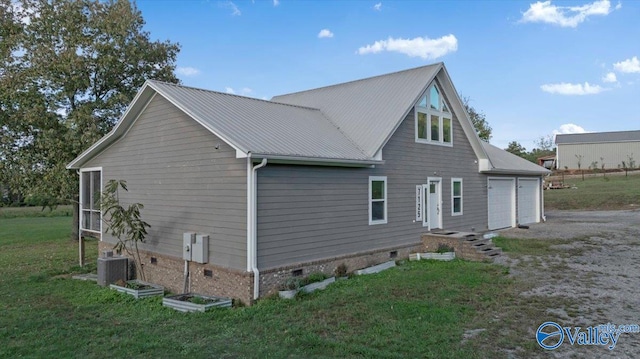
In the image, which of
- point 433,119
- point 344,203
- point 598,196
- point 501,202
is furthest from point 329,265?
point 598,196

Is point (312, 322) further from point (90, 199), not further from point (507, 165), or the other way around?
point (507, 165)

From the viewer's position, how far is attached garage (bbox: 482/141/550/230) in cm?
1812

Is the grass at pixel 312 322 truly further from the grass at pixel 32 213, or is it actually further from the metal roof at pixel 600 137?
the metal roof at pixel 600 137

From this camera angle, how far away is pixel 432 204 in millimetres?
14469

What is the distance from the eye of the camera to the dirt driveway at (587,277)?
6.63 m

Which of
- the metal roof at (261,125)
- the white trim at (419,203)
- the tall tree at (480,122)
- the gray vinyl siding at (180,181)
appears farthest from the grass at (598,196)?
the gray vinyl siding at (180,181)

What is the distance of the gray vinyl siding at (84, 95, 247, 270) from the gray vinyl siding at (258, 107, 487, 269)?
27.2 inches

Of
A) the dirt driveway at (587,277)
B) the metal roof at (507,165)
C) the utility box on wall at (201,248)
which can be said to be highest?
the metal roof at (507,165)

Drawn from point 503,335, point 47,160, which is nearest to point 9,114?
point 47,160

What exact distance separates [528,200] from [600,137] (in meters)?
36.8

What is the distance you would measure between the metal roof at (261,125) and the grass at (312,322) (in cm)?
311

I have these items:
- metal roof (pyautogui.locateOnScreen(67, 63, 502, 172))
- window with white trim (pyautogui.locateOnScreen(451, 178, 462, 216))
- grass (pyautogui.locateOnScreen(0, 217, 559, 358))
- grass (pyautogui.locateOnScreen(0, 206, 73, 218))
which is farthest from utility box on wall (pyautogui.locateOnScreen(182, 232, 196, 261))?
grass (pyautogui.locateOnScreen(0, 206, 73, 218))

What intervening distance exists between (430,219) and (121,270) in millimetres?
9161

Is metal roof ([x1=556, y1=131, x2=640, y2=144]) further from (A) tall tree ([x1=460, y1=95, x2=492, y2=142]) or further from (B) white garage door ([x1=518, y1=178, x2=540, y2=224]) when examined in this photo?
(B) white garage door ([x1=518, y1=178, x2=540, y2=224])
